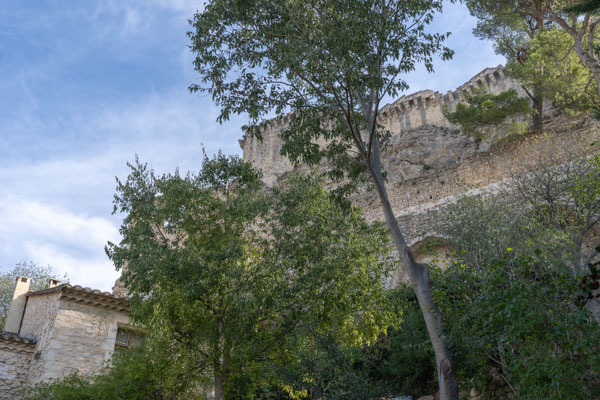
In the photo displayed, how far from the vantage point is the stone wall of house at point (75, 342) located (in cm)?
1164

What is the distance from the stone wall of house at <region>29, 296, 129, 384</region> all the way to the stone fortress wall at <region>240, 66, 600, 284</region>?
6.44m

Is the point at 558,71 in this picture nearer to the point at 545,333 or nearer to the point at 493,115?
the point at 493,115

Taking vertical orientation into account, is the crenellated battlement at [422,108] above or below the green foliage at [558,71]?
above

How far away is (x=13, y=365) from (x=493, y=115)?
17.5 m

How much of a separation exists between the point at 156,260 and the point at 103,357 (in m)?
5.01

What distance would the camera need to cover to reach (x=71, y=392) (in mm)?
9711

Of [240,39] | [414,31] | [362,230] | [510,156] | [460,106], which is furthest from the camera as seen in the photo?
[460,106]

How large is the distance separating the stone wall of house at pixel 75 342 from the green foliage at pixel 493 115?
14.9 m

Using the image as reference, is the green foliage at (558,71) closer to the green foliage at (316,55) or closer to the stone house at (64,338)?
the green foliage at (316,55)

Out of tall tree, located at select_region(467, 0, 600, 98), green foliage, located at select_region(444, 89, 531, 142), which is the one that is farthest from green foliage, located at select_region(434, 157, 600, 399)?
green foliage, located at select_region(444, 89, 531, 142)

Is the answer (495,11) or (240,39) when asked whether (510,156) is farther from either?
(240,39)

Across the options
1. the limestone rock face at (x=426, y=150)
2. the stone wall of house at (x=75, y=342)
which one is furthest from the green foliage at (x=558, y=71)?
the stone wall of house at (x=75, y=342)

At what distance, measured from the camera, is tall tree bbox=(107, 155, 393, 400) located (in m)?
8.72

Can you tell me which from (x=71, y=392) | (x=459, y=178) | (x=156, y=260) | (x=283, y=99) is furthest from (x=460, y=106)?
(x=71, y=392)
